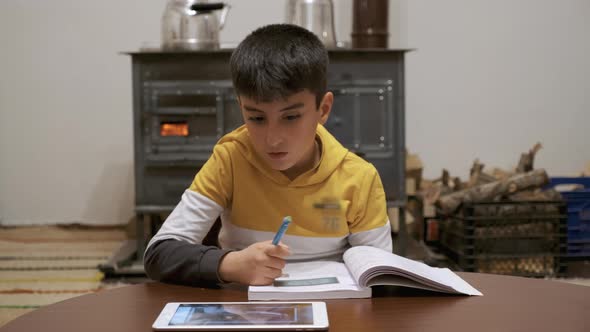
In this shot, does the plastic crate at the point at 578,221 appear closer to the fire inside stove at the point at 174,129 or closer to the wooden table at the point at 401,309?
the fire inside stove at the point at 174,129

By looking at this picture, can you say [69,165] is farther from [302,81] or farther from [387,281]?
[387,281]

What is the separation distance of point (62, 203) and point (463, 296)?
8.96ft

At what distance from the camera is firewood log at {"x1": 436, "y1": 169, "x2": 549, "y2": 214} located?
2.79 meters

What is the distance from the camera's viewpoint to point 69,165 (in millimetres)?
3344

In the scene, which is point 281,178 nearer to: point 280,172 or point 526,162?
point 280,172

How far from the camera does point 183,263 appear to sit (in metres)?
1.10

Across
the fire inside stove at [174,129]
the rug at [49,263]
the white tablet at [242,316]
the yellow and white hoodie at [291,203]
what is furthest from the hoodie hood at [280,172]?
the fire inside stove at [174,129]

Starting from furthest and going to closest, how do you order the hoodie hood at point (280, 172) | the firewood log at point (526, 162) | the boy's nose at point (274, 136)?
the firewood log at point (526, 162)
the hoodie hood at point (280, 172)
the boy's nose at point (274, 136)

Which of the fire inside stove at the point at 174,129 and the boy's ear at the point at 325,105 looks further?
the fire inside stove at the point at 174,129

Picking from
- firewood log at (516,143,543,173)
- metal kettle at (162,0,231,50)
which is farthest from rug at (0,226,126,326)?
firewood log at (516,143,543,173)

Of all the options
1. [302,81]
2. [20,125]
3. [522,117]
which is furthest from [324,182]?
[20,125]

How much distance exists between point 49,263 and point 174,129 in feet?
2.49

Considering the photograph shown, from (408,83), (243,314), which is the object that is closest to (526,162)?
(408,83)

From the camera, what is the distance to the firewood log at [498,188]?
2787 mm
